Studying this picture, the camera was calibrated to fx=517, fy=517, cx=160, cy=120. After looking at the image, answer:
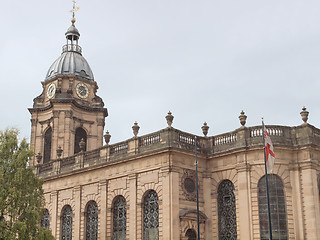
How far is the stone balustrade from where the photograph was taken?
105 feet

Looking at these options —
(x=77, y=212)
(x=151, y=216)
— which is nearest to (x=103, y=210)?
(x=77, y=212)

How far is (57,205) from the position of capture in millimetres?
40531

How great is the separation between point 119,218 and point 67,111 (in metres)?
14.7

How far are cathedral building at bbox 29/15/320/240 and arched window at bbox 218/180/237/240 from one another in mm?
62

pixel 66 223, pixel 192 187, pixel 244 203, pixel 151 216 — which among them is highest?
pixel 192 187

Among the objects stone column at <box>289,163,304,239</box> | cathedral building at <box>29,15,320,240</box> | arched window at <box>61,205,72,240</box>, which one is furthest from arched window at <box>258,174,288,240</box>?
arched window at <box>61,205,72,240</box>

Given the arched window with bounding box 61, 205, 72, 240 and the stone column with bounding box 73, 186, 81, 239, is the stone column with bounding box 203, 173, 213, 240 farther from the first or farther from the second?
the arched window with bounding box 61, 205, 72, 240

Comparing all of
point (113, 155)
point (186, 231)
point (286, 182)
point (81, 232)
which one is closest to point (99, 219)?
point (81, 232)

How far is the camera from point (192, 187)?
33.1 metres

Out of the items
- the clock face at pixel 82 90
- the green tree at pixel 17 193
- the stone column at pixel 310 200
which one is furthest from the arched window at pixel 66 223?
the stone column at pixel 310 200

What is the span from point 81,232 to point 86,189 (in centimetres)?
312

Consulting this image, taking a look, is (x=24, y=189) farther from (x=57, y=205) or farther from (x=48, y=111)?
(x=48, y=111)

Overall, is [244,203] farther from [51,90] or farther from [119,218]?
[51,90]

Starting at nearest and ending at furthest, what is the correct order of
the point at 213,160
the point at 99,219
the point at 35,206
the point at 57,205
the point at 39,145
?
1. the point at 35,206
2. the point at 213,160
3. the point at 99,219
4. the point at 57,205
5. the point at 39,145
